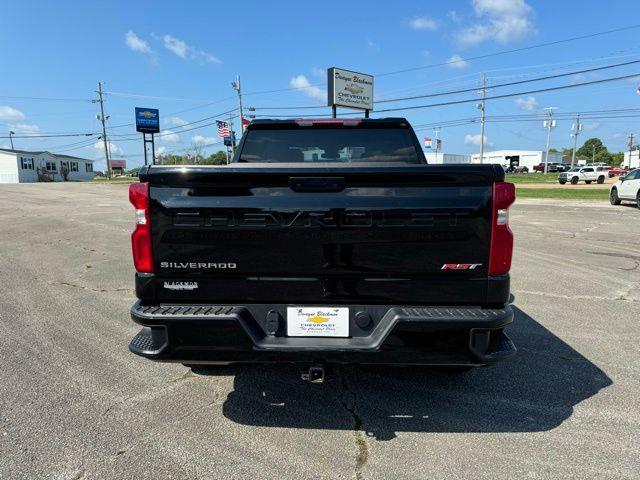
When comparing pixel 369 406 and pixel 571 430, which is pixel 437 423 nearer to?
pixel 369 406

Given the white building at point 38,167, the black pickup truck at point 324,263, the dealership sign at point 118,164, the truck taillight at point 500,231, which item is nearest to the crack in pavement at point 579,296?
the black pickup truck at point 324,263

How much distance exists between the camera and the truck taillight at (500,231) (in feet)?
8.57

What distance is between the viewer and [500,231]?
8.64 ft

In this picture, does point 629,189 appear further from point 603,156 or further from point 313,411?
point 603,156

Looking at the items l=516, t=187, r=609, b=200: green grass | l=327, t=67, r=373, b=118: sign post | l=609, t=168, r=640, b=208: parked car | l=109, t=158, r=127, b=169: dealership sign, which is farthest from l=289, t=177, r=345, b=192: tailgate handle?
l=109, t=158, r=127, b=169: dealership sign

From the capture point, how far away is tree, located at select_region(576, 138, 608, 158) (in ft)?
493

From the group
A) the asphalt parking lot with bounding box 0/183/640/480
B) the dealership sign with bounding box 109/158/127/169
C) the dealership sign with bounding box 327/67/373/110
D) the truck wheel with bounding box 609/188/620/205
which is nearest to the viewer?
the asphalt parking lot with bounding box 0/183/640/480

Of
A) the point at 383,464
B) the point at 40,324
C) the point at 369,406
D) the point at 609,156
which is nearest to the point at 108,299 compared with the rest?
the point at 40,324

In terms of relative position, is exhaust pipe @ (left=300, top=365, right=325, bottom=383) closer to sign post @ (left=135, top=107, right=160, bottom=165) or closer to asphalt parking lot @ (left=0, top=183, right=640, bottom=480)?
asphalt parking lot @ (left=0, top=183, right=640, bottom=480)

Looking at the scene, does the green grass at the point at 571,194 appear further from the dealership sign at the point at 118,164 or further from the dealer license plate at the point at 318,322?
the dealership sign at the point at 118,164

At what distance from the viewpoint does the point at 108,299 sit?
5949 millimetres

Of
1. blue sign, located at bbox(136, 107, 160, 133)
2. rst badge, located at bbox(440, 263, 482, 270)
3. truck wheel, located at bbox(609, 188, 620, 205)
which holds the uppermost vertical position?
blue sign, located at bbox(136, 107, 160, 133)

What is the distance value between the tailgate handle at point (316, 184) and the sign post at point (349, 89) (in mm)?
28080

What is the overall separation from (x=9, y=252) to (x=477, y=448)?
391 inches
